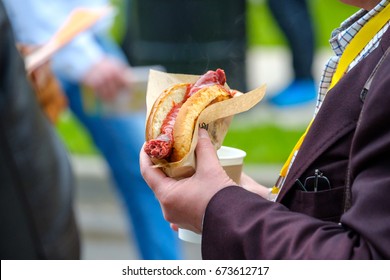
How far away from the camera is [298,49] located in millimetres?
8195

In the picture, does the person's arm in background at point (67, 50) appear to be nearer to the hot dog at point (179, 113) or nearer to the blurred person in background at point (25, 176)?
the blurred person in background at point (25, 176)

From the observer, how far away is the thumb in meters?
1.76

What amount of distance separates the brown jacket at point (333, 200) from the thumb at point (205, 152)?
6cm

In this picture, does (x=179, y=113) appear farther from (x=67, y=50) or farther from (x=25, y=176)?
(x=67, y=50)

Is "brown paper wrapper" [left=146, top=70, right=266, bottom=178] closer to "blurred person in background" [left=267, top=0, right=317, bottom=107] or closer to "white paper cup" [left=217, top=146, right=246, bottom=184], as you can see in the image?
"white paper cup" [left=217, top=146, right=246, bottom=184]

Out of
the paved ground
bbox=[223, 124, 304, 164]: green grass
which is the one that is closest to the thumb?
the paved ground

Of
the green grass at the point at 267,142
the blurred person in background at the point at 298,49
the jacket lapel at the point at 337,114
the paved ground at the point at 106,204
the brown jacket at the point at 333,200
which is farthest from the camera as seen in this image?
the blurred person in background at the point at 298,49

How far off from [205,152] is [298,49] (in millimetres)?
6518

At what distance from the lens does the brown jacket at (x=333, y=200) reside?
1.56 m

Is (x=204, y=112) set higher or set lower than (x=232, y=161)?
higher

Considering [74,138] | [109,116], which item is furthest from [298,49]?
[109,116]

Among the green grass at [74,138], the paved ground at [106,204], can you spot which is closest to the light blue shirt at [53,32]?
the paved ground at [106,204]

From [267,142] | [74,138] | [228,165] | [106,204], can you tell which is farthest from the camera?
[74,138]

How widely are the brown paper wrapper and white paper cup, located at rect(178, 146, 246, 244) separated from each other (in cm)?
6
